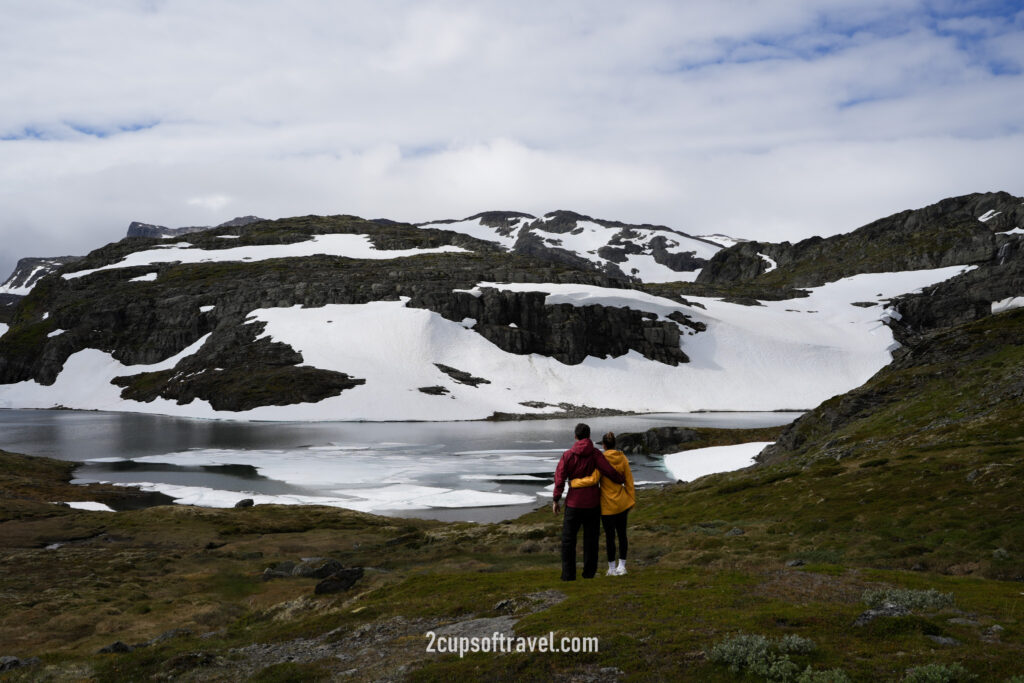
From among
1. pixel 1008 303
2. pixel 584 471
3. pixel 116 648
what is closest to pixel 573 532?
pixel 584 471

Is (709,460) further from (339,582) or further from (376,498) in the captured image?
(339,582)

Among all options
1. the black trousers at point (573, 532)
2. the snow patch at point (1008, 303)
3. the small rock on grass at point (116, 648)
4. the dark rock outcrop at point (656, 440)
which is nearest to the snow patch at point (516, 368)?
the snow patch at point (1008, 303)

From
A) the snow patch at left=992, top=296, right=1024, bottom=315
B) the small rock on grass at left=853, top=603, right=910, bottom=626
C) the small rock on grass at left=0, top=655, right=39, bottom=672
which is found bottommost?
the small rock on grass at left=0, top=655, right=39, bottom=672

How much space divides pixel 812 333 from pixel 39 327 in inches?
8316

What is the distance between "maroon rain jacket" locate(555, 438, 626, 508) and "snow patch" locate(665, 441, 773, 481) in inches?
1841

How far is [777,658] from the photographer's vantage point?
9664 mm

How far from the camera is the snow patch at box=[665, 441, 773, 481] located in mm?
63369

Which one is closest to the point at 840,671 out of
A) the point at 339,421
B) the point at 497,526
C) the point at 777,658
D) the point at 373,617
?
the point at 777,658

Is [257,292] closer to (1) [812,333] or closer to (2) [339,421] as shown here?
(2) [339,421]

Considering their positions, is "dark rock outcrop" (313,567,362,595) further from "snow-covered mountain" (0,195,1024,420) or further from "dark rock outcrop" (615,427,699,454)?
"snow-covered mountain" (0,195,1024,420)

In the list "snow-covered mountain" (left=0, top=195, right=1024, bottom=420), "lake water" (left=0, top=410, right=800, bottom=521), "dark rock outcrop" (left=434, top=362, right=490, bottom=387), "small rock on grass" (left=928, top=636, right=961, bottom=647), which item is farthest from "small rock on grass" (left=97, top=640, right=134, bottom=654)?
"dark rock outcrop" (left=434, top=362, right=490, bottom=387)

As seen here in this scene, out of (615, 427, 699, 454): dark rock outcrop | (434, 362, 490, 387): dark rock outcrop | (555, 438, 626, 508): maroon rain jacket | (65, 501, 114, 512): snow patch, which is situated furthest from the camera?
(434, 362, 490, 387): dark rock outcrop

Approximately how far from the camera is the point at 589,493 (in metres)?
16.9

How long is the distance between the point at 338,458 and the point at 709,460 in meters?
39.5
